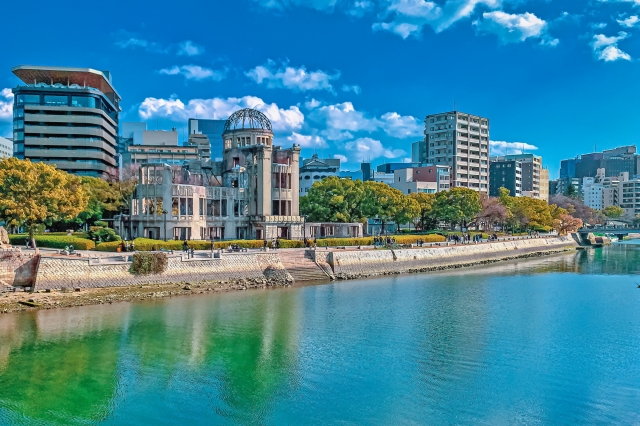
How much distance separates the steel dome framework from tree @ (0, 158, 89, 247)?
Result: 34440 mm

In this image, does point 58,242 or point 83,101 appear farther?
point 83,101

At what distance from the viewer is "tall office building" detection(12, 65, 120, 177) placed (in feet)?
392

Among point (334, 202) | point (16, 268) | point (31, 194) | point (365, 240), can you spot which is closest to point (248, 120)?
point (334, 202)

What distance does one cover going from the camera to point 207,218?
75375 mm

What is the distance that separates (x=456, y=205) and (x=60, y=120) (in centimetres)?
9007

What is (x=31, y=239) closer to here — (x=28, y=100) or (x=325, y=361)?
(x=325, y=361)

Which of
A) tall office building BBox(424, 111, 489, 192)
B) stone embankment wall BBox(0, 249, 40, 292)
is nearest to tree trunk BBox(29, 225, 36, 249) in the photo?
stone embankment wall BBox(0, 249, 40, 292)

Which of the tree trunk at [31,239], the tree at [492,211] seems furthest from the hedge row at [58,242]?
the tree at [492,211]

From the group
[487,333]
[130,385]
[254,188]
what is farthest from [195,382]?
[254,188]

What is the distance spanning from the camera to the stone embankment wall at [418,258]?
66.1 meters

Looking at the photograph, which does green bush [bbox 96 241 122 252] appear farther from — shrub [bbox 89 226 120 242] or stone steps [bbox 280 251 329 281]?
stone steps [bbox 280 251 329 281]

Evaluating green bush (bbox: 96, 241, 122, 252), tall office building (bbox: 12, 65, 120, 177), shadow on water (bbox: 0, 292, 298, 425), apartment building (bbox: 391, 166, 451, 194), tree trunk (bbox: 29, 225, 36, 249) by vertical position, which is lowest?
shadow on water (bbox: 0, 292, 298, 425)

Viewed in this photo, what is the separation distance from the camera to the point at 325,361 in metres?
31.8

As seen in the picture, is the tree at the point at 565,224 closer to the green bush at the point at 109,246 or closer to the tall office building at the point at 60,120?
the green bush at the point at 109,246
